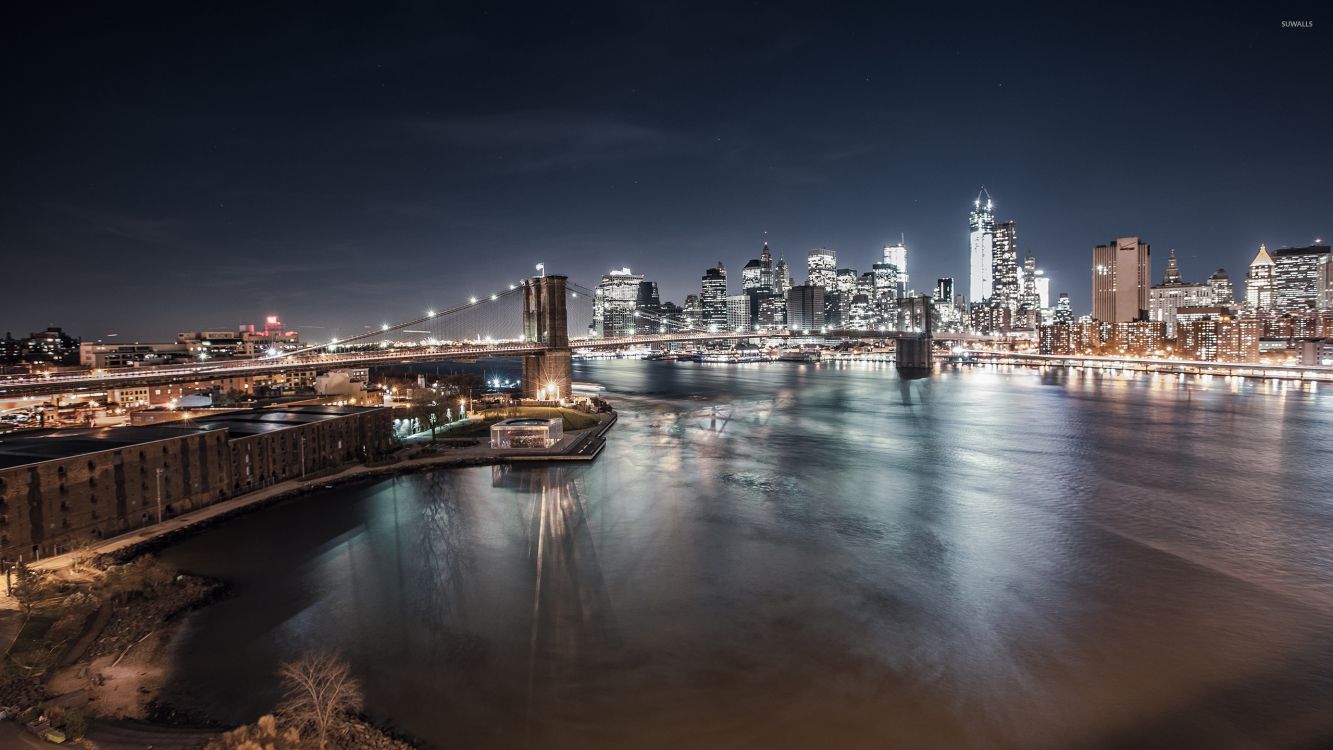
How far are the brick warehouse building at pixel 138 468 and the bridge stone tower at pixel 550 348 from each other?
1249cm

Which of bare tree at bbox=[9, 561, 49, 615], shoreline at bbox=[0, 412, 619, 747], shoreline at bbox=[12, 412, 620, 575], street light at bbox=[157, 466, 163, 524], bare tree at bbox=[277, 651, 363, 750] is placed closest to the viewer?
bare tree at bbox=[277, 651, 363, 750]

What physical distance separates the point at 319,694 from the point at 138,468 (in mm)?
8846

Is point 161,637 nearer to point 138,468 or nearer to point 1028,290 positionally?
point 138,468

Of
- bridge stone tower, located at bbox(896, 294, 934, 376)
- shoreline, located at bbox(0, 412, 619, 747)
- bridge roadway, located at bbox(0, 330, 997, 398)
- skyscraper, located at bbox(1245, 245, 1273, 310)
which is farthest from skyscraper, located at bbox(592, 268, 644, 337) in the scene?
skyscraper, located at bbox(1245, 245, 1273, 310)

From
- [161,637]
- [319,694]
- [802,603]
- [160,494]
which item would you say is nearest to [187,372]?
[160,494]

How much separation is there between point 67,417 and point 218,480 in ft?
32.1

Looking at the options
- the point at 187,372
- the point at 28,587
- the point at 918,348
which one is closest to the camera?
the point at 28,587

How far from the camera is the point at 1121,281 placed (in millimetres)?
109062

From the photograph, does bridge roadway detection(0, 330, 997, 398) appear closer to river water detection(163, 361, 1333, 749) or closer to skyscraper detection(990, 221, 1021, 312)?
river water detection(163, 361, 1333, 749)

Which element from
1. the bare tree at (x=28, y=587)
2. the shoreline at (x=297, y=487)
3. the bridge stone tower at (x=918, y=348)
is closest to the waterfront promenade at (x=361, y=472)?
the shoreline at (x=297, y=487)

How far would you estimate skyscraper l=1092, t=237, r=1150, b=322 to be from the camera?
107 metres

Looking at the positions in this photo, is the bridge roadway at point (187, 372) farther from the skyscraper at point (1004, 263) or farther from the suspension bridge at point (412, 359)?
the skyscraper at point (1004, 263)

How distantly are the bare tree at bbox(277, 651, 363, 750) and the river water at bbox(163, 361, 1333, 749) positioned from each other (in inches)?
9.6

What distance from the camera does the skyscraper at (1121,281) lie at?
352 feet
